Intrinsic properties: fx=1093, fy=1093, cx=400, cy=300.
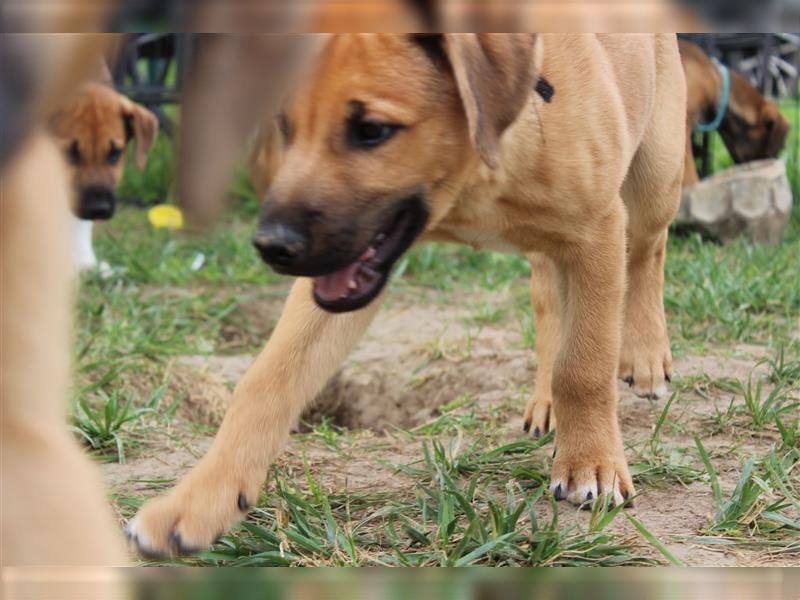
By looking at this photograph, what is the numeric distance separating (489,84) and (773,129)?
5.63 m

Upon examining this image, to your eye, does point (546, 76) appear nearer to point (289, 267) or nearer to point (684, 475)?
point (289, 267)

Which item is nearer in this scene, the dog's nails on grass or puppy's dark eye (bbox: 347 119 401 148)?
puppy's dark eye (bbox: 347 119 401 148)

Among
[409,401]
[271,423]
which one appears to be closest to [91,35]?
[271,423]

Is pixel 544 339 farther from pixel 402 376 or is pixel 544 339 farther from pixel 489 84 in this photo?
pixel 489 84

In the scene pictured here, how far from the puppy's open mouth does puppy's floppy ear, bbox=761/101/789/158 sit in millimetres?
5426

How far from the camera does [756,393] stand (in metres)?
3.03

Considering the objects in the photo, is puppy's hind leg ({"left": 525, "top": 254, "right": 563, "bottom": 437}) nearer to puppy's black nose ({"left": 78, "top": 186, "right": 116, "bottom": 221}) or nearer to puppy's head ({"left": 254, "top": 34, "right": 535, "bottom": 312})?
puppy's head ({"left": 254, "top": 34, "right": 535, "bottom": 312})

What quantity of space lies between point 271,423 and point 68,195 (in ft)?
4.91

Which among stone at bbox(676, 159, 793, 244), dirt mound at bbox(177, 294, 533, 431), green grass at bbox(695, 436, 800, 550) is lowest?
dirt mound at bbox(177, 294, 533, 431)

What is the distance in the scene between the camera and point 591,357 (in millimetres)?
2596

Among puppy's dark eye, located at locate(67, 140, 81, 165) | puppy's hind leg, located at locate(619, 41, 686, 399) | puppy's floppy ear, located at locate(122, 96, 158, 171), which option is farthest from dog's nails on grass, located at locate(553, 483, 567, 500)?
puppy's floppy ear, located at locate(122, 96, 158, 171)

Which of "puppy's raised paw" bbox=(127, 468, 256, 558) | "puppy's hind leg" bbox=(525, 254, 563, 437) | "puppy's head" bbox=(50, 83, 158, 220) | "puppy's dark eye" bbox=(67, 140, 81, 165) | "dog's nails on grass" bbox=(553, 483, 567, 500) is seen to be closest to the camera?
"puppy's dark eye" bbox=(67, 140, 81, 165)

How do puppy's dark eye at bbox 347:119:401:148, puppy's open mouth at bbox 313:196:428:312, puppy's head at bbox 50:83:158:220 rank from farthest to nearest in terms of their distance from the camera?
puppy's head at bbox 50:83:158:220 < puppy's open mouth at bbox 313:196:428:312 < puppy's dark eye at bbox 347:119:401:148

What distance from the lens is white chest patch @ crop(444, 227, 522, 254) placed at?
241 centimetres
